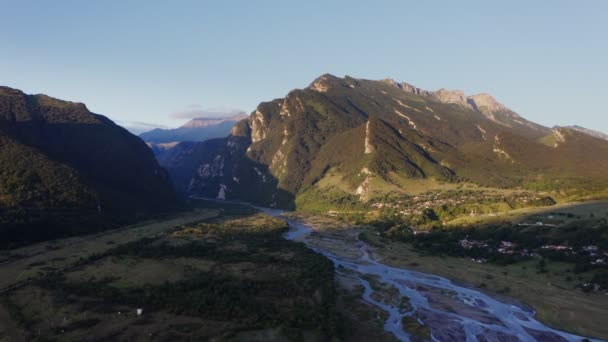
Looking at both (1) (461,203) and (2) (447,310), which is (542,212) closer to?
(1) (461,203)

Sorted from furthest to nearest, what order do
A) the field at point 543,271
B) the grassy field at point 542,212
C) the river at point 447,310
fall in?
the grassy field at point 542,212 < the field at point 543,271 < the river at point 447,310

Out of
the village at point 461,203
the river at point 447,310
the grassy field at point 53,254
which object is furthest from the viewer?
the village at point 461,203

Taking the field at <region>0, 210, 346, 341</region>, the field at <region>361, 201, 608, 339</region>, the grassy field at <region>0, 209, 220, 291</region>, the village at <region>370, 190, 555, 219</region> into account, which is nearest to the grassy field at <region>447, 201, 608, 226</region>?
the field at <region>361, 201, 608, 339</region>

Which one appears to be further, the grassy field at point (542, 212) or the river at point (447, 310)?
the grassy field at point (542, 212)

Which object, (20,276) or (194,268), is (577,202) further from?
(20,276)

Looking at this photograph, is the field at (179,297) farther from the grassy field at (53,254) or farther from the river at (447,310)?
the river at (447,310)

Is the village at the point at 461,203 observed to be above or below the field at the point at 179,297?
above

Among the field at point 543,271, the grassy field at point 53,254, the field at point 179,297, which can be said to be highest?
the field at point 543,271

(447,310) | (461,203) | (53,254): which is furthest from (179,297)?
(461,203)

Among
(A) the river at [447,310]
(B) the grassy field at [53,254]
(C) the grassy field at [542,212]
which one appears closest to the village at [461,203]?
(C) the grassy field at [542,212]

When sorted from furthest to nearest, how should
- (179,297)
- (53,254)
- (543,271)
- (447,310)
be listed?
(53,254)
(543,271)
(447,310)
(179,297)

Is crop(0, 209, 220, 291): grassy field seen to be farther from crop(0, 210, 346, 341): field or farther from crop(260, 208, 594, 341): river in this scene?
crop(260, 208, 594, 341): river
